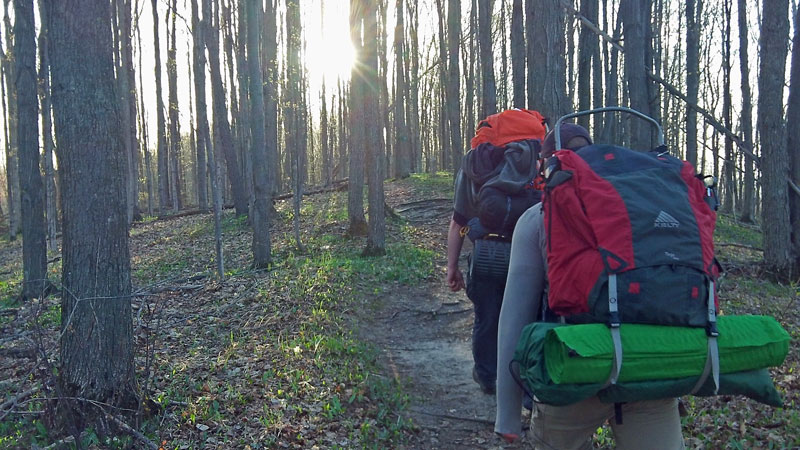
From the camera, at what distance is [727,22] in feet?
74.4

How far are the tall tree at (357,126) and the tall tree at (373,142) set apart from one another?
4.7 inches

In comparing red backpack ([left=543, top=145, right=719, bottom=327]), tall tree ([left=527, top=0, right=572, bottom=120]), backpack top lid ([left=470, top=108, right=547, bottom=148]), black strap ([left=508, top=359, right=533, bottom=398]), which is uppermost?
tall tree ([left=527, top=0, right=572, bottom=120])

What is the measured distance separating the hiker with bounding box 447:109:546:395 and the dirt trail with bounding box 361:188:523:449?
1222 millimetres

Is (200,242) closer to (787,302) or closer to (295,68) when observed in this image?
(295,68)

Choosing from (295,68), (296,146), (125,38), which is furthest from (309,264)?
(125,38)

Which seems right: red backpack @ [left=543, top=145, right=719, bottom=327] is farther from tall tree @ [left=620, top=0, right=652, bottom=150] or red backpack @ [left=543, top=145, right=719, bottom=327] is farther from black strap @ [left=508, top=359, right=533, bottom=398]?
tall tree @ [left=620, top=0, right=652, bottom=150]

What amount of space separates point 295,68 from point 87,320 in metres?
18.3

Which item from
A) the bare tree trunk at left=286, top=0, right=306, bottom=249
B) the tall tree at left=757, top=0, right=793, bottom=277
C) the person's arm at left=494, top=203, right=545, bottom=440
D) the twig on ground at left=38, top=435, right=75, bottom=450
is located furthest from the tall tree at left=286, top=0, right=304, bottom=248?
the person's arm at left=494, top=203, right=545, bottom=440

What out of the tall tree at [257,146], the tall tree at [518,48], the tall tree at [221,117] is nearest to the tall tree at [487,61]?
the tall tree at [518,48]

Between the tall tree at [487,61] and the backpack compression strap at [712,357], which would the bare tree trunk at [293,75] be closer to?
the tall tree at [487,61]

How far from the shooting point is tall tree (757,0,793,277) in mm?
8930

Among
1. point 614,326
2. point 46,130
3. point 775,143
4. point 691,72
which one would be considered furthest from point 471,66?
point 614,326

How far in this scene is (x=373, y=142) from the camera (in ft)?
39.9

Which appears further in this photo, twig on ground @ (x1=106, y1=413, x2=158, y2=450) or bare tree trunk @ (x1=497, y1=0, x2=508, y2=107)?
bare tree trunk @ (x1=497, y1=0, x2=508, y2=107)
